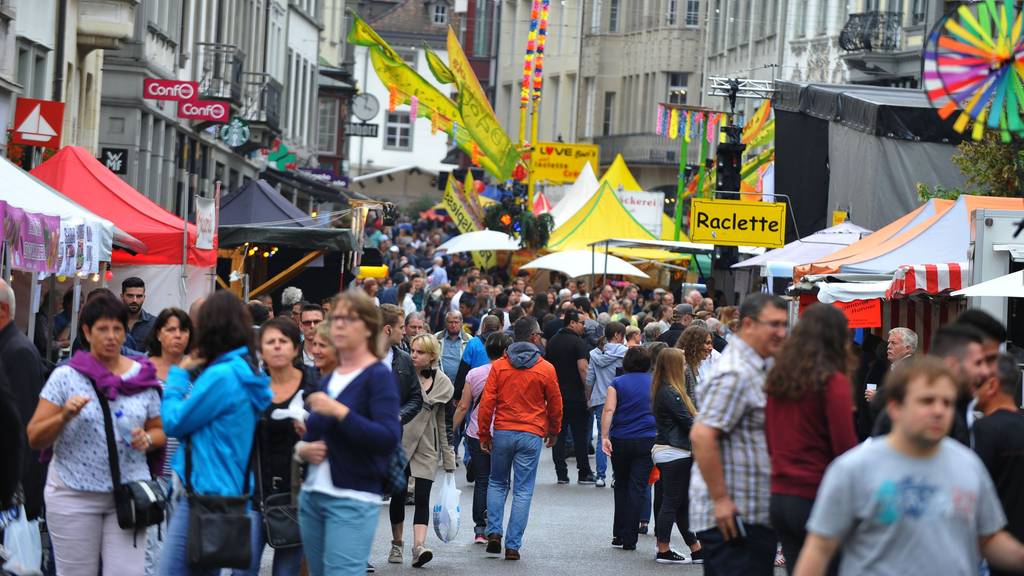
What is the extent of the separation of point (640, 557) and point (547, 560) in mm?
790

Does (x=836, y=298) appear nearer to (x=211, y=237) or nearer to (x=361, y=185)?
(x=211, y=237)

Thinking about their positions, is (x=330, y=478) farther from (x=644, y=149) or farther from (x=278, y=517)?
(x=644, y=149)

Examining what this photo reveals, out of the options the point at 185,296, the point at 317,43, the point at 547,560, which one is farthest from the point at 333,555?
the point at 317,43

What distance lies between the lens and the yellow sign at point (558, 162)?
49250mm

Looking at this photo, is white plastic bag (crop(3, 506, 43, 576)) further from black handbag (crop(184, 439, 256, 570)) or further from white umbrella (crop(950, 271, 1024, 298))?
white umbrella (crop(950, 271, 1024, 298))

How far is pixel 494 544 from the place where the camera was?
13.4 metres

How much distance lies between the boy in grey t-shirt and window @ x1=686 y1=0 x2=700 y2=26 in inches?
2560

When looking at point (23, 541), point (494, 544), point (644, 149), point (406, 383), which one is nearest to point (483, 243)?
point (494, 544)

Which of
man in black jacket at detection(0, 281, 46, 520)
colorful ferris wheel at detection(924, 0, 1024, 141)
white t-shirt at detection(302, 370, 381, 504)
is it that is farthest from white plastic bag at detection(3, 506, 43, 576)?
colorful ferris wheel at detection(924, 0, 1024, 141)

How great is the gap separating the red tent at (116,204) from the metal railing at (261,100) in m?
22.5

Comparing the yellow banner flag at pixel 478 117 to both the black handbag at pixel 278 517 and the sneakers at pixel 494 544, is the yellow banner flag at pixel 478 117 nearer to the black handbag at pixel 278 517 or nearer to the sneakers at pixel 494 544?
the sneakers at pixel 494 544

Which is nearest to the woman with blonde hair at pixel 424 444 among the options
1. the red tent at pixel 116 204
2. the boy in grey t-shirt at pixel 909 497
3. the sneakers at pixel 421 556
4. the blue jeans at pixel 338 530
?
the sneakers at pixel 421 556

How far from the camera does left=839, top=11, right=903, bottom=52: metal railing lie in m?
39.7

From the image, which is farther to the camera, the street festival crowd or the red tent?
the red tent
